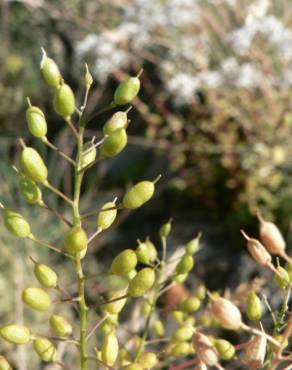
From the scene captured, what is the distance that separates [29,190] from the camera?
2.24ft

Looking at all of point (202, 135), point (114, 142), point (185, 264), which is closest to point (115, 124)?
point (114, 142)

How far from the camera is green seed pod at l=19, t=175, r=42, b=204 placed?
68 centimetres

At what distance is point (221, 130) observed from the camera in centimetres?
322

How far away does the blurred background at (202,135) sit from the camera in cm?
295

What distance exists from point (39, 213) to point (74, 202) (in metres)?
2.82

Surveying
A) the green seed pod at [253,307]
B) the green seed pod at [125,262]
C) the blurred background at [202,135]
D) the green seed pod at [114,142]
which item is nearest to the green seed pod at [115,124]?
the green seed pod at [114,142]

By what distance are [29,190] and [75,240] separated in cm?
8

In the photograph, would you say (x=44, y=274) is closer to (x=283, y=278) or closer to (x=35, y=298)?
(x=35, y=298)

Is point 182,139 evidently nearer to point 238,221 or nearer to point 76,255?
point 238,221

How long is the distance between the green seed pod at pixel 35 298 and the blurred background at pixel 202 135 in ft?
6.49

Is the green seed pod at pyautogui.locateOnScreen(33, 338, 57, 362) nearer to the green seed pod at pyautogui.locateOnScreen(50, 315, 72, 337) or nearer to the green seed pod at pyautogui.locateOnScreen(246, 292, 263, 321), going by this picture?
the green seed pod at pyautogui.locateOnScreen(50, 315, 72, 337)

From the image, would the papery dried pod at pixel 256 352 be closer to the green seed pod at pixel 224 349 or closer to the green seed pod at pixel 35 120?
the green seed pod at pixel 224 349

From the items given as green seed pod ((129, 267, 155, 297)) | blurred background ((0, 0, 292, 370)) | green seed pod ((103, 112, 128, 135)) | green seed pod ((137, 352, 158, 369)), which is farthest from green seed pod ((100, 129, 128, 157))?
blurred background ((0, 0, 292, 370))

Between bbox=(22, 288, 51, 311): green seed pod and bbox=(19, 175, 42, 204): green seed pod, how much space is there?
0.08 metres
